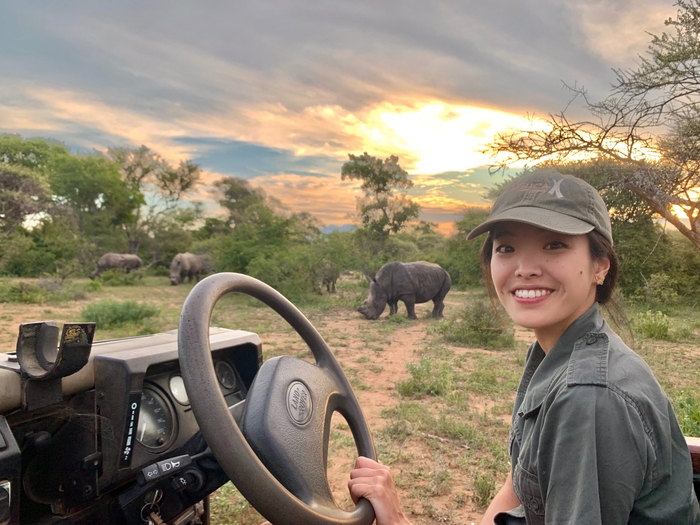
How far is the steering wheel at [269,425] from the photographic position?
102 centimetres

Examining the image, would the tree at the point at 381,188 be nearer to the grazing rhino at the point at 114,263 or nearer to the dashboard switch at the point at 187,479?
the grazing rhino at the point at 114,263

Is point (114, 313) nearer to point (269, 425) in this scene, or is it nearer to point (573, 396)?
point (269, 425)

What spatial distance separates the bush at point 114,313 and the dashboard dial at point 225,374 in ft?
25.9

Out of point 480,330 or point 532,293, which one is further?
point 480,330

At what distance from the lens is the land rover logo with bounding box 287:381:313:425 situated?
49.4 inches

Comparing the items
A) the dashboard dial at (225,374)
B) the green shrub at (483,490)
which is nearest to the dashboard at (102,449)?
the dashboard dial at (225,374)

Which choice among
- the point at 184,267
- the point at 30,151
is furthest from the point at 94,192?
the point at 184,267

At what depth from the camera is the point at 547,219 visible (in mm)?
1172

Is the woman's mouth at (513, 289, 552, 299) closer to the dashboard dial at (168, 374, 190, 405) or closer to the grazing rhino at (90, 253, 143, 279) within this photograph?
the dashboard dial at (168, 374, 190, 405)

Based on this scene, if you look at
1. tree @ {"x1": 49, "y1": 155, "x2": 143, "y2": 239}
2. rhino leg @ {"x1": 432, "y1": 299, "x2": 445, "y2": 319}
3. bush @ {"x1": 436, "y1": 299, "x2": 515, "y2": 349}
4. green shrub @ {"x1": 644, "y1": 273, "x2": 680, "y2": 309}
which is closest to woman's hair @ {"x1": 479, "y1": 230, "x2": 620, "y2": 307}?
bush @ {"x1": 436, "y1": 299, "x2": 515, "y2": 349}

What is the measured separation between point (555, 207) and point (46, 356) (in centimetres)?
125

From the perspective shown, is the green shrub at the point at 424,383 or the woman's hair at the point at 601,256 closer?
→ the woman's hair at the point at 601,256

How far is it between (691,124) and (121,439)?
8.00 meters

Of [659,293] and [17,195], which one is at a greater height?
[17,195]
